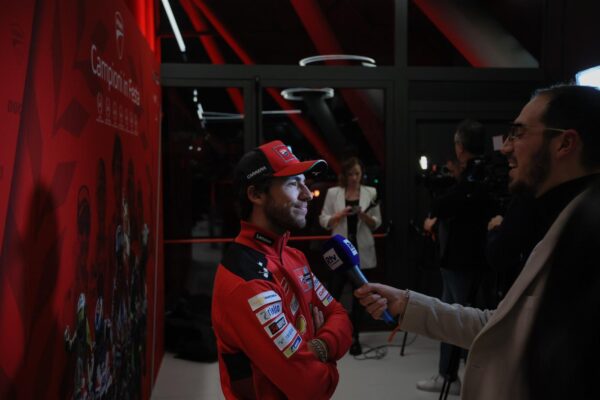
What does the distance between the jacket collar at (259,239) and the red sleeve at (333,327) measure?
0.83 ft

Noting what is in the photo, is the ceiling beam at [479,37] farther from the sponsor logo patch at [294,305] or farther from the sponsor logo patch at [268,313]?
the sponsor logo patch at [268,313]

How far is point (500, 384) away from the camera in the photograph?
116 centimetres

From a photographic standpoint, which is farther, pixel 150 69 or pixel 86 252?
pixel 150 69

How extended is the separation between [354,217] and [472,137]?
1405mm

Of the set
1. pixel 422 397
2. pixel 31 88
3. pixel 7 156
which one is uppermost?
pixel 31 88

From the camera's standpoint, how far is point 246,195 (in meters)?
1.71

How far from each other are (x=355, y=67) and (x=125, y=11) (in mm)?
2434

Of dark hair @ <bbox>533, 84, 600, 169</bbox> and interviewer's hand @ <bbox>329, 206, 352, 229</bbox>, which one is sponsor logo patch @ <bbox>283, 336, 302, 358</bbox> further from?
interviewer's hand @ <bbox>329, 206, 352, 229</bbox>

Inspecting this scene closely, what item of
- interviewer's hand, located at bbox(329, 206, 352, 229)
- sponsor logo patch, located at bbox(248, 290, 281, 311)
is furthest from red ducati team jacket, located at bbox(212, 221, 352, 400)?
interviewer's hand, located at bbox(329, 206, 352, 229)

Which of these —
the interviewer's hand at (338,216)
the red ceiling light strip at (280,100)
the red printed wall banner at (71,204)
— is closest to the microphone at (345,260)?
the red printed wall banner at (71,204)

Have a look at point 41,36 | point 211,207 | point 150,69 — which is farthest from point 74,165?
point 211,207

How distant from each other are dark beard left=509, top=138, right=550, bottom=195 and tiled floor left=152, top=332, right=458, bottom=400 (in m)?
2.47

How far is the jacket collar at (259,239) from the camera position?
1659 mm

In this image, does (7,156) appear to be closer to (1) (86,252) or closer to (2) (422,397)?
(1) (86,252)
